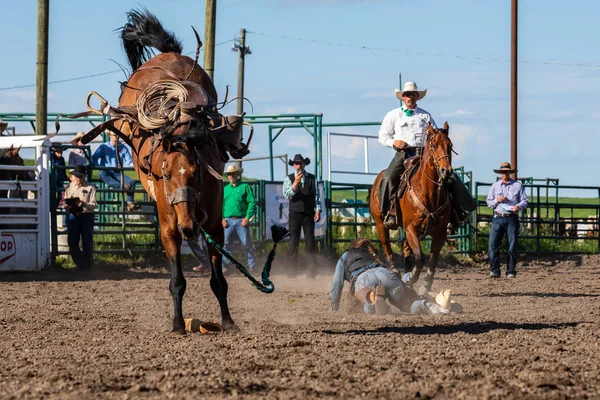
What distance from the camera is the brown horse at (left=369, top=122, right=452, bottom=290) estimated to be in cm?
1154

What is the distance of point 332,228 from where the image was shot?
19.9 metres

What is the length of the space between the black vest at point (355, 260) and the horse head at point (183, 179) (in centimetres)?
236

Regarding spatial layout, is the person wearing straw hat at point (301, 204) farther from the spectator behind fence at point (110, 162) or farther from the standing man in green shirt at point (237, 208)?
the spectator behind fence at point (110, 162)

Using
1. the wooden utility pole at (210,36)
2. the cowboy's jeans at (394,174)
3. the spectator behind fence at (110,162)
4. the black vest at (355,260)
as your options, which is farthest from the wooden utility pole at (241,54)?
the black vest at (355,260)

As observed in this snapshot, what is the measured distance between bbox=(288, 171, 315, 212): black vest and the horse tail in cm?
601

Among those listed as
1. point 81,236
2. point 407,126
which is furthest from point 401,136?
point 81,236

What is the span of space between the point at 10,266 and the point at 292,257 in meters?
4.63

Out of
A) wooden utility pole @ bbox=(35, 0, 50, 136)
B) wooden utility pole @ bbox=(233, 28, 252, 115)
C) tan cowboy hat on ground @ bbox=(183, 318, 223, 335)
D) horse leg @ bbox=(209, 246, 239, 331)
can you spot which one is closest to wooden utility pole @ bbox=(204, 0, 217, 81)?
wooden utility pole @ bbox=(35, 0, 50, 136)

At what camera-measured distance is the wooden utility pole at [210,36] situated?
1809 cm

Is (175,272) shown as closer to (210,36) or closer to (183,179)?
(183,179)

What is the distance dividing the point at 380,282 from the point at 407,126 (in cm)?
345

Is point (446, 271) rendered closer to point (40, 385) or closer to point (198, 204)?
point (198, 204)

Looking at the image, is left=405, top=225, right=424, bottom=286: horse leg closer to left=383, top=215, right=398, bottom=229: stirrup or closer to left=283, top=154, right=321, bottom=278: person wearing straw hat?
left=383, top=215, right=398, bottom=229: stirrup

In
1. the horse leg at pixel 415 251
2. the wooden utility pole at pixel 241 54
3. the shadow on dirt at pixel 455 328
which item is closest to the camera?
the shadow on dirt at pixel 455 328
